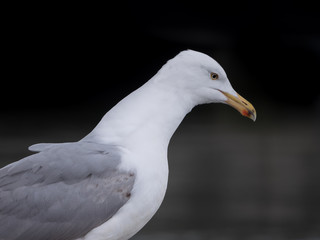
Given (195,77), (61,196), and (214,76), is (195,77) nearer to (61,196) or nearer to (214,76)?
(214,76)

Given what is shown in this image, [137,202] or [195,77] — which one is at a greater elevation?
[195,77]

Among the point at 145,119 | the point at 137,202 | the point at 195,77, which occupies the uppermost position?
the point at 195,77

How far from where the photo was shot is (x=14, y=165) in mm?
2787

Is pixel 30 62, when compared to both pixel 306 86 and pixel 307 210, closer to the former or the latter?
pixel 306 86

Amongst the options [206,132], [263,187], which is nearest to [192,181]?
[263,187]

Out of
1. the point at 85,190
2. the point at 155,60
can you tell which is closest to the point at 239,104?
the point at 85,190

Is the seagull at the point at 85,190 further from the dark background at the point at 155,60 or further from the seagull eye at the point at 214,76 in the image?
the dark background at the point at 155,60

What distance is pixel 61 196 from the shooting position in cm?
270

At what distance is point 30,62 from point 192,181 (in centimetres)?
598

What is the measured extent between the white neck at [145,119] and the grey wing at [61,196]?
0.49 feet

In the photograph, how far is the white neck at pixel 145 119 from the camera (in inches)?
113

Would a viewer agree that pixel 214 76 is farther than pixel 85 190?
Yes

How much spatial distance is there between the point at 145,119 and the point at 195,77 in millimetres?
287

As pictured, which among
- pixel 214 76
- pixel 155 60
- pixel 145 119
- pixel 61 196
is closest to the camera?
pixel 61 196
